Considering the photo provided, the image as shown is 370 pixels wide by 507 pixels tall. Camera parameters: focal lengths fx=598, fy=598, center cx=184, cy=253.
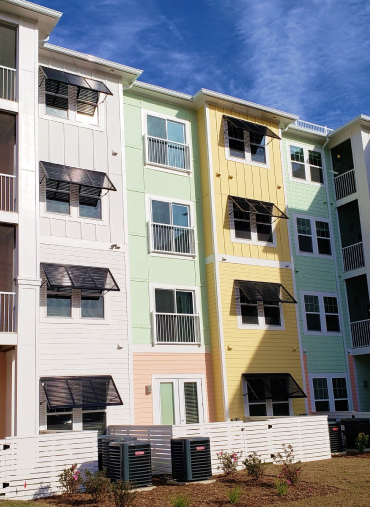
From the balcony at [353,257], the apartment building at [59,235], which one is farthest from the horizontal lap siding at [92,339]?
the balcony at [353,257]

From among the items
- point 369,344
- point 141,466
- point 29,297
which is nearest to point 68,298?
point 29,297

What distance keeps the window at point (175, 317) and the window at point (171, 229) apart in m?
1.54

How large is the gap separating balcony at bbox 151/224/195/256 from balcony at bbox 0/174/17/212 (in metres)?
5.55

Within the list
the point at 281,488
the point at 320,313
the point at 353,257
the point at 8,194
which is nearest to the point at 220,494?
the point at 281,488

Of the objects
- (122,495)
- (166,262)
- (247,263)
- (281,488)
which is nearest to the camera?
(122,495)

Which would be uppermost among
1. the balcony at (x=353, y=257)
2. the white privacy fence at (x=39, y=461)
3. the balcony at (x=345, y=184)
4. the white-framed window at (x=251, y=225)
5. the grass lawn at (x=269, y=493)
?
the balcony at (x=345, y=184)

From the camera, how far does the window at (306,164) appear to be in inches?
1009

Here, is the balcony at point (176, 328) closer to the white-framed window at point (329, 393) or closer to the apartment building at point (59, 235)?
the apartment building at point (59, 235)

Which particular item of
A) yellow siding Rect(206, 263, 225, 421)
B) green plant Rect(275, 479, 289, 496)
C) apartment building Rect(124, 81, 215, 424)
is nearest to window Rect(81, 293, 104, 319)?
apartment building Rect(124, 81, 215, 424)

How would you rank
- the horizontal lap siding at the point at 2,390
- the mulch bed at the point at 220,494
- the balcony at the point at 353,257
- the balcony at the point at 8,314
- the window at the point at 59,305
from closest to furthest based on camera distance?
the mulch bed at the point at 220,494
the balcony at the point at 8,314
the horizontal lap siding at the point at 2,390
the window at the point at 59,305
the balcony at the point at 353,257

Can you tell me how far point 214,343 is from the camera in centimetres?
2086

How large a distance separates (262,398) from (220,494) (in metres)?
8.16

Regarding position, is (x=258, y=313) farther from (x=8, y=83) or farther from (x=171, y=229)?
(x=8, y=83)

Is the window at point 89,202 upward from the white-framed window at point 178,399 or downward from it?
upward
